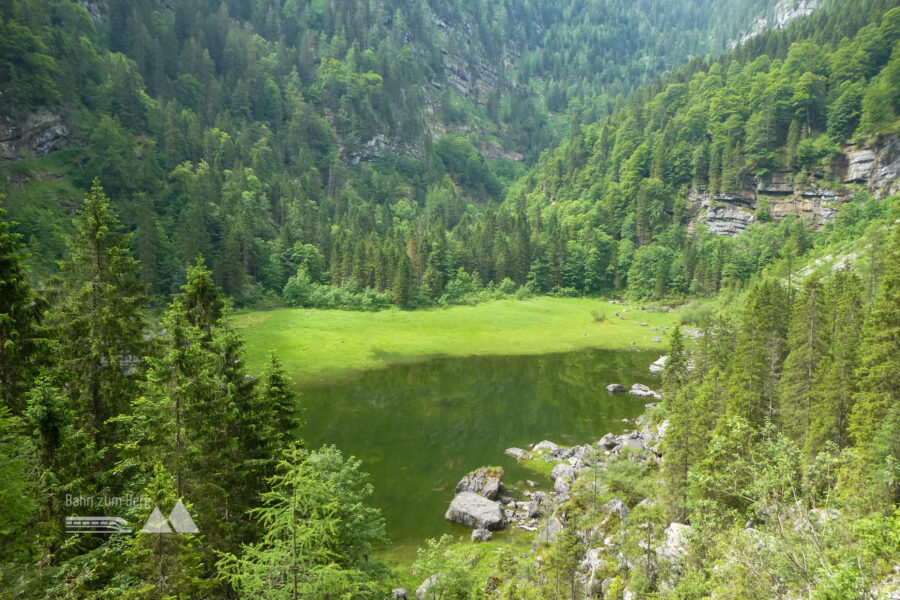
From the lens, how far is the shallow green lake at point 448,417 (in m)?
32.2

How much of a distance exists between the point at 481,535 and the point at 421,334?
53357 mm

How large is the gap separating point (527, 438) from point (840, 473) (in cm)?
2520

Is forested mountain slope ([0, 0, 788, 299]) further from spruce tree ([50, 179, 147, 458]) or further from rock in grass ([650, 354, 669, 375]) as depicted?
spruce tree ([50, 179, 147, 458])

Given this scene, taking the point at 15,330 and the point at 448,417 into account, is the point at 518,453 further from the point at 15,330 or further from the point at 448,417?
the point at 15,330

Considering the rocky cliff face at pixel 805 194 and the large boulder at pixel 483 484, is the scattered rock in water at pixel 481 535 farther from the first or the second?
the rocky cliff face at pixel 805 194

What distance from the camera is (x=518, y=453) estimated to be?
124 ft

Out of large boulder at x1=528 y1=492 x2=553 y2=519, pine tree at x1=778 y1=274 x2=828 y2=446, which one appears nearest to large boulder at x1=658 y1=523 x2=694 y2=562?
large boulder at x1=528 y1=492 x2=553 y2=519

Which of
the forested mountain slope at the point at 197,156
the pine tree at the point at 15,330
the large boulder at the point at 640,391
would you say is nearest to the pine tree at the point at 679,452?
the pine tree at the point at 15,330

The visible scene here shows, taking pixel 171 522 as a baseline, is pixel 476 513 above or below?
below

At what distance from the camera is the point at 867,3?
136 meters

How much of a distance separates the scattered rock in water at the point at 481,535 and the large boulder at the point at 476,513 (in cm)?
60

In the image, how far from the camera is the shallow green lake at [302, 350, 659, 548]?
106 feet

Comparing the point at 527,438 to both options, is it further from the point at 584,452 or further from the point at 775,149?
the point at 775,149

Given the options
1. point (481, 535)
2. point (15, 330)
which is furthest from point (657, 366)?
point (15, 330)
